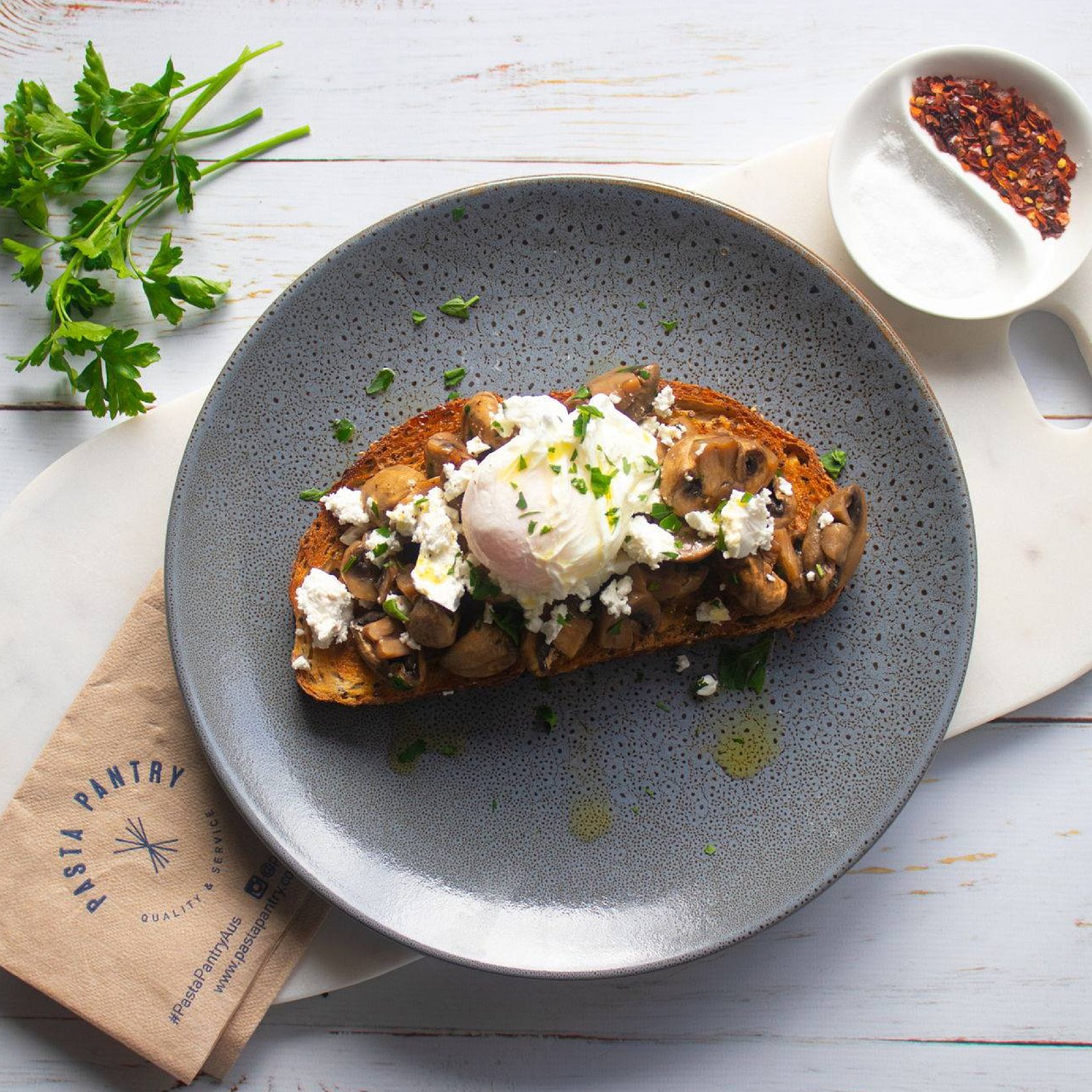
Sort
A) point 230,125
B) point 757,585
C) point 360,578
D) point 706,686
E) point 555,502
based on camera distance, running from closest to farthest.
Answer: point 555,502 → point 757,585 → point 360,578 → point 706,686 → point 230,125

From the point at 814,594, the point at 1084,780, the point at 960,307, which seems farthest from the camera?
the point at 1084,780

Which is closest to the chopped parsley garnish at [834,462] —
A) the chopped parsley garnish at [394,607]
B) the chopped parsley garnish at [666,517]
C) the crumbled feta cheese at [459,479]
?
the chopped parsley garnish at [666,517]

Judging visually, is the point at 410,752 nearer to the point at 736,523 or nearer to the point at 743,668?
the point at 743,668

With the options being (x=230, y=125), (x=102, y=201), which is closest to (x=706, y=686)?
(x=230, y=125)

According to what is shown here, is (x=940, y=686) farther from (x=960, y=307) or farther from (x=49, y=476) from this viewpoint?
(x=49, y=476)

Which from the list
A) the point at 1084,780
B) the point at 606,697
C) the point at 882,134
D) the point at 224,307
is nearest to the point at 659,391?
the point at 606,697
